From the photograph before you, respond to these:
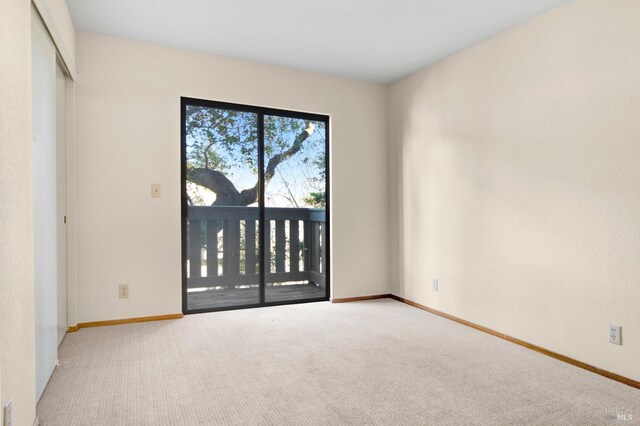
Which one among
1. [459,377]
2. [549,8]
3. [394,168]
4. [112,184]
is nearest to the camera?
[459,377]

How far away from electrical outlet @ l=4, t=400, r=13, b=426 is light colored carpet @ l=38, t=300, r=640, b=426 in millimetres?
434

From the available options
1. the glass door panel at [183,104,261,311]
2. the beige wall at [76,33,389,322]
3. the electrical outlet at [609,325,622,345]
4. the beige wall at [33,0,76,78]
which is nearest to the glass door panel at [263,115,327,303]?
the glass door panel at [183,104,261,311]

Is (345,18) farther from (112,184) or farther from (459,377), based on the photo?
(459,377)

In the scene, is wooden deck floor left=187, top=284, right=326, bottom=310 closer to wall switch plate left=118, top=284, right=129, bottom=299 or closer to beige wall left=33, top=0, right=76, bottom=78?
wall switch plate left=118, top=284, right=129, bottom=299

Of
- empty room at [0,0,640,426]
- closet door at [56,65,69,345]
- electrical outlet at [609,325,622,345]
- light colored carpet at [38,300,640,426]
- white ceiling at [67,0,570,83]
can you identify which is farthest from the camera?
closet door at [56,65,69,345]

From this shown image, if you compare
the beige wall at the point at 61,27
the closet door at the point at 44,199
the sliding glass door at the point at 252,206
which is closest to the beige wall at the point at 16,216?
the closet door at the point at 44,199

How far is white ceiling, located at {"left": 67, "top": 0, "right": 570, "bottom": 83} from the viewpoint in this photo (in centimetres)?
269

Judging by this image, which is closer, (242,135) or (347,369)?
(347,369)

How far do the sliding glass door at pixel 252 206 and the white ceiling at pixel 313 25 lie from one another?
2.09 feet

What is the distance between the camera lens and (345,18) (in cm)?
289

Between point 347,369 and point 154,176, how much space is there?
2.24 meters

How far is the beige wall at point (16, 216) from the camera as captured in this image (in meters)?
1.38

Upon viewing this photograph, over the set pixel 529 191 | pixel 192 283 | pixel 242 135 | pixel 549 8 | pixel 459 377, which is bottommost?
pixel 459 377

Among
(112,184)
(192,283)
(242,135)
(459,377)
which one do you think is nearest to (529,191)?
(459,377)
